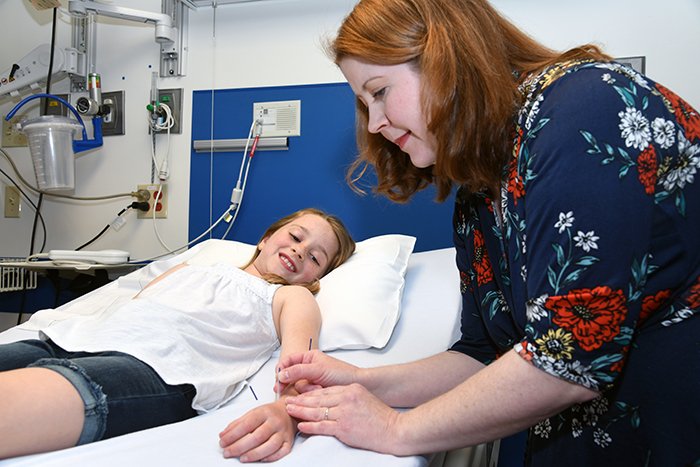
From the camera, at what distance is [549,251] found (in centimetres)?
72

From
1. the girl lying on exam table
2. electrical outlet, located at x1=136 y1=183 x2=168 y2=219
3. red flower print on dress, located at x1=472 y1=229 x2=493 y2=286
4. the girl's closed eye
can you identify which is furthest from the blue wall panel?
the girl's closed eye

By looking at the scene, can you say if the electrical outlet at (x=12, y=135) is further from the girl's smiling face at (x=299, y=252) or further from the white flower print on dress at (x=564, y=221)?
the white flower print on dress at (x=564, y=221)

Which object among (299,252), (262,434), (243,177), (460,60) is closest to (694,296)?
(460,60)

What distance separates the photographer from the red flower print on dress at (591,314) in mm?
693

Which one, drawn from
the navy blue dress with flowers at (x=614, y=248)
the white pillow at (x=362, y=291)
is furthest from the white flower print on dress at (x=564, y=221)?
the white pillow at (x=362, y=291)

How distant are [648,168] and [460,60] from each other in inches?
11.8

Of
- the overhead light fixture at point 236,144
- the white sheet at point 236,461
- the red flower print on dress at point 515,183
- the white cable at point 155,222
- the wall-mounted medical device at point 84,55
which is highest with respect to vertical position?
the wall-mounted medical device at point 84,55

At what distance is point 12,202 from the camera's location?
9.21ft

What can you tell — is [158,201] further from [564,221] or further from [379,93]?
[564,221]

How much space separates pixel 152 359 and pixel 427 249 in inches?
51.6

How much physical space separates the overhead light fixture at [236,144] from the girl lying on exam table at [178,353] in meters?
0.61

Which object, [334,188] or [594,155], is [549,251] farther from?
[334,188]

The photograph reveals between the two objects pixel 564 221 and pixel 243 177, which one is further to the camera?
pixel 243 177

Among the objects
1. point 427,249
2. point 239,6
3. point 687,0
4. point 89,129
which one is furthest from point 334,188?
point 687,0
